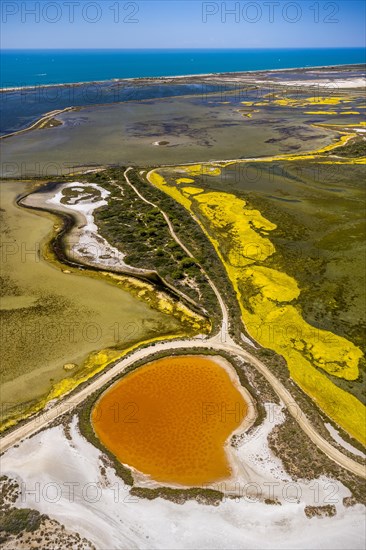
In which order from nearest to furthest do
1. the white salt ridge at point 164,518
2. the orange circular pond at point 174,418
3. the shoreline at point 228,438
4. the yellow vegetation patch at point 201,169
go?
1. the white salt ridge at point 164,518
2. the shoreline at point 228,438
3. the orange circular pond at point 174,418
4. the yellow vegetation patch at point 201,169

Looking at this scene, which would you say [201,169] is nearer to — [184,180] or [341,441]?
[184,180]

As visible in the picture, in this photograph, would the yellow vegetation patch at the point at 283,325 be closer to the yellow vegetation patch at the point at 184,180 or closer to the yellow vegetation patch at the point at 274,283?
the yellow vegetation patch at the point at 274,283

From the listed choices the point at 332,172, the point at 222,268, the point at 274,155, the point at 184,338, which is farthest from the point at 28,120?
the point at 184,338

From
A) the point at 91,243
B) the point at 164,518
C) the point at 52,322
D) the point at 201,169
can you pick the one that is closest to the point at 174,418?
the point at 164,518

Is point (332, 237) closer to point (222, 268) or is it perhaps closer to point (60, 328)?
point (222, 268)

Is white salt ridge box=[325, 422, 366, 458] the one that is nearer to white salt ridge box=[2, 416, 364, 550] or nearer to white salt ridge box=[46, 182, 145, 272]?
white salt ridge box=[2, 416, 364, 550]

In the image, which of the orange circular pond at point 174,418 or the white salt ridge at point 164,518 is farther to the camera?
the orange circular pond at point 174,418

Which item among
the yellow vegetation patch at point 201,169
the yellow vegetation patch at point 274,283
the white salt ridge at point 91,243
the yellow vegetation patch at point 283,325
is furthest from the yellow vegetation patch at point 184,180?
the yellow vegetation patch at point 274,283

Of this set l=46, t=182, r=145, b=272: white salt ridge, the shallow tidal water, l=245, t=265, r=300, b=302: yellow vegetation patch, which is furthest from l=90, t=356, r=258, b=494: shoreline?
l=46, t=182, r=145, b=272: white salt ridge

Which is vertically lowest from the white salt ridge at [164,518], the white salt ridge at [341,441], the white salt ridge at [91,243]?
the white salt ridge at [164,518]
